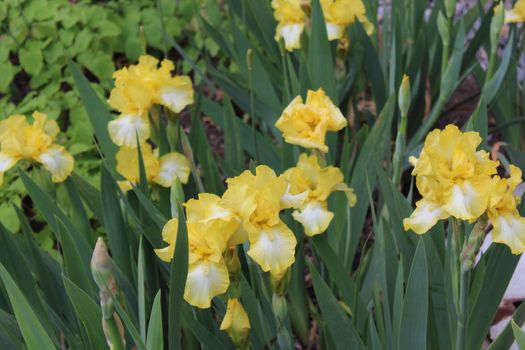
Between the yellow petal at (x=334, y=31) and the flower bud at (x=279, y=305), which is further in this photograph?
the yellow petal at (x=334, y=31)

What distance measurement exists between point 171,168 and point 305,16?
57 centimetres

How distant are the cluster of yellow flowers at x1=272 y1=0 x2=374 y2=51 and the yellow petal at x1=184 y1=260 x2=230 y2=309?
2.77 feet

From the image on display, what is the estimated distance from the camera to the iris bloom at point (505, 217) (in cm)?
83

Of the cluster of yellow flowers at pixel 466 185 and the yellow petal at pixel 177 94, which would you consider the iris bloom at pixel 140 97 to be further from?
the cluster of yellow flowers at pixel 466 185

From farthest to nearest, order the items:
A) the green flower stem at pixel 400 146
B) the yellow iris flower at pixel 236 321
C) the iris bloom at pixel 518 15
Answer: the iris bloom at pixel 518 15 < the green flower stem at pixel 400 146 < the yellow iris flower at pixel 236 321

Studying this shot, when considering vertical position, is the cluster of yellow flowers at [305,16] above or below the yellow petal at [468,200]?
below

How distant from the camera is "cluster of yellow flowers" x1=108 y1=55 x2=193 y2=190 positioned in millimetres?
1253

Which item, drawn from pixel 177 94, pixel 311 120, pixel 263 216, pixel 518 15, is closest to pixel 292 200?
pixel 263 216

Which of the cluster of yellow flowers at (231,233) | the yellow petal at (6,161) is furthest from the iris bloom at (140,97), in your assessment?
the cluster of yellow flowers at (231,233)

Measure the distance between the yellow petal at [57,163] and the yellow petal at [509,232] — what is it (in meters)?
0.72

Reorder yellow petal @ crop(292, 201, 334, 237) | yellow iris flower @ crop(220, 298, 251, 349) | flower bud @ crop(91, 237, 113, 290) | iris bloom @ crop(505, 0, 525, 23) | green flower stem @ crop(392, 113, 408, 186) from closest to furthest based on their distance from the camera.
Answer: flower bud @ crop(91, 237, 113, 290)
yellow iris flower @ crop(220, 298, 251, 349)
yellow petal @ crop(292, 201, 334, 237)
green flower stem @ crop(392, 113, 408, 186)
iris bloom @ crop(505, 0, 525, 23)

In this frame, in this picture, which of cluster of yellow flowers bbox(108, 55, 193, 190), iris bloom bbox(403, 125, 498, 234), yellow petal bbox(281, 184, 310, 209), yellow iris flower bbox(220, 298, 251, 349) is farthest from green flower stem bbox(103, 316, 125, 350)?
cluster of yellow flowers bbox(108, 55, 193, 190)

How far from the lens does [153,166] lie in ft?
4.17

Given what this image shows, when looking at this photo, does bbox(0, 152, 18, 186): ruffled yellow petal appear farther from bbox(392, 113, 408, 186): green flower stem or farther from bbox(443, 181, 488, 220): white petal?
bbox(443, 181, 488, 220): white petal
